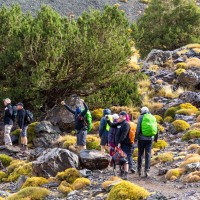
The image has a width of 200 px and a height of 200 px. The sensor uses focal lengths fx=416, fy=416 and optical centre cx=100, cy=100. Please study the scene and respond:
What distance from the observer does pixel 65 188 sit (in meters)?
13.1

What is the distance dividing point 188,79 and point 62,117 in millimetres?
10753

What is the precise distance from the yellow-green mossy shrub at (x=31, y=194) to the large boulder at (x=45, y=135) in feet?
27.7

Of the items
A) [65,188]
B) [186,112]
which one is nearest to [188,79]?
[186,112]

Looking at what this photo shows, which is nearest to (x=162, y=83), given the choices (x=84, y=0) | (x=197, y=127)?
(x=197, y=127)

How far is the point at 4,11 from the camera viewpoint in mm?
26438

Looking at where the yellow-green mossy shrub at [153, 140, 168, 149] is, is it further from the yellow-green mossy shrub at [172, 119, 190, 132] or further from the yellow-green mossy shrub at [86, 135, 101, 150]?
the yellow-green mossy shrub at [86, 135, 101, 150]

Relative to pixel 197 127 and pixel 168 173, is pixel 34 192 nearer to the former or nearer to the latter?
pixel 168 173

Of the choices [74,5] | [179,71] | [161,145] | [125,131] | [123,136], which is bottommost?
[161,145]

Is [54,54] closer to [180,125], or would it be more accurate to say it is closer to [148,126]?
[180,125]

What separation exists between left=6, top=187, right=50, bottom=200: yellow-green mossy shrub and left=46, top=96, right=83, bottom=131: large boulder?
11094 mm

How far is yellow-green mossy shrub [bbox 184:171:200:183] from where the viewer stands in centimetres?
1250

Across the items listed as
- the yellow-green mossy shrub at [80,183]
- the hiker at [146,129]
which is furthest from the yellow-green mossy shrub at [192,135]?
the yellow-green mossy shrub at [80,183]

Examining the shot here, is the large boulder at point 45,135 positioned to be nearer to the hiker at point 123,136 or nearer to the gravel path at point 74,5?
the hiker at point 123,136

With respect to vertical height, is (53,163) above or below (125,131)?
below
